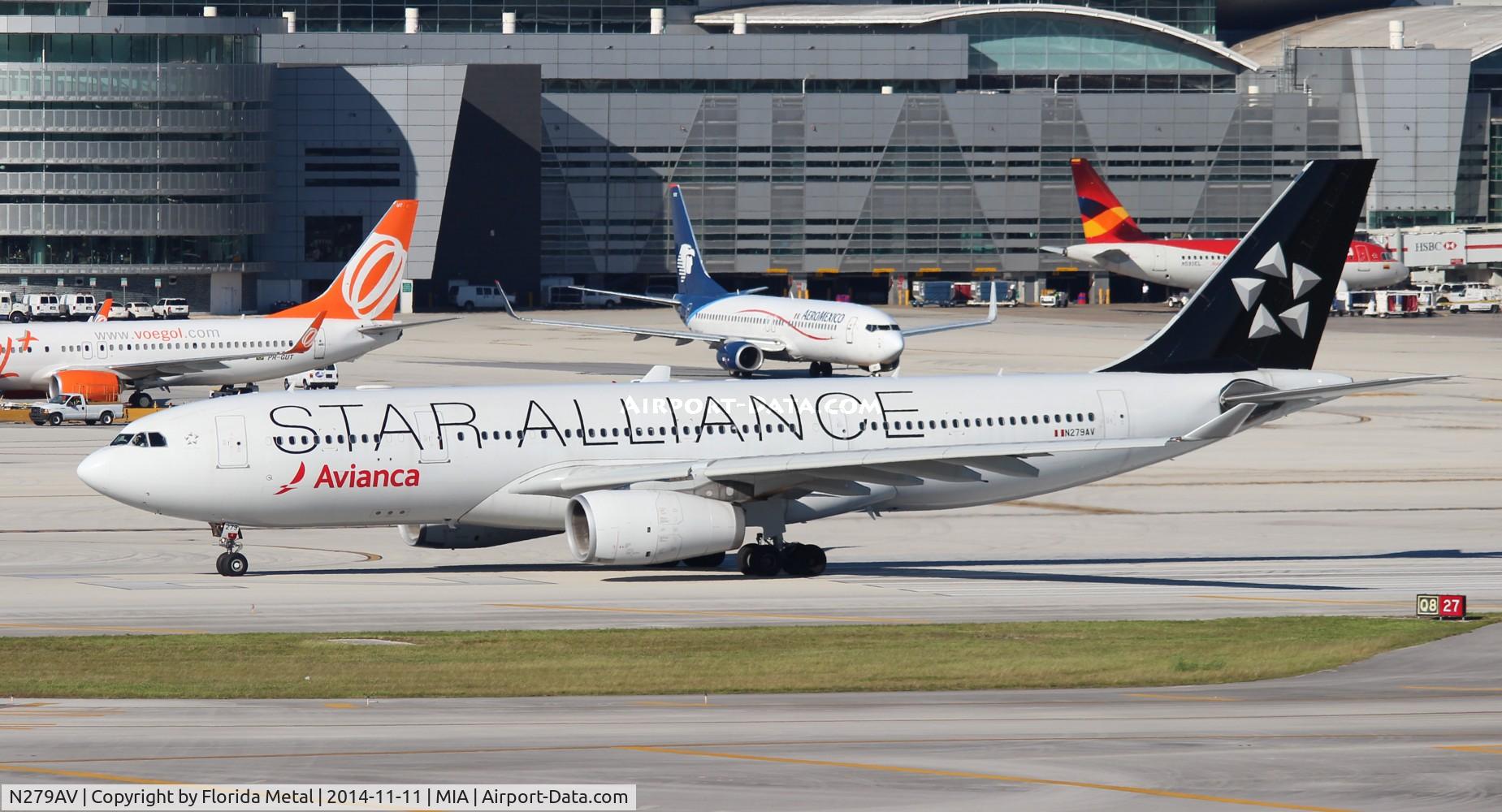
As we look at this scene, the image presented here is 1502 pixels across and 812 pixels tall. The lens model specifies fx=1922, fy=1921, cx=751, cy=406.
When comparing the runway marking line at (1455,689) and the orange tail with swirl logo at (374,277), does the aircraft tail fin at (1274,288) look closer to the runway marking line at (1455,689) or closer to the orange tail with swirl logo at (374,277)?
the runway marking line at (1455,689)

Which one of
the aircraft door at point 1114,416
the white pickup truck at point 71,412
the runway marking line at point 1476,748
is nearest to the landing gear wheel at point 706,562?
the aircraft door at point 1114,416

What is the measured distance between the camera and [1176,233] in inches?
7397

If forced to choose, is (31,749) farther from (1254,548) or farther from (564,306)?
(564,306)

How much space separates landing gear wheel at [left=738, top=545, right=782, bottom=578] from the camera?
3919cm

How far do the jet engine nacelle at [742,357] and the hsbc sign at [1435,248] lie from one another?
3770 inches

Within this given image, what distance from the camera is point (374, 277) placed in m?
84.9

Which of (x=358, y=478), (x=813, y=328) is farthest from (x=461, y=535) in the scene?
(x=813, y=328)

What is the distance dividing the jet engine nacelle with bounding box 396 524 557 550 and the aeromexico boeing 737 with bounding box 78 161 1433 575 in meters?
0.05

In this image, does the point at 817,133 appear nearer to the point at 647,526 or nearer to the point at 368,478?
the point at 368,478

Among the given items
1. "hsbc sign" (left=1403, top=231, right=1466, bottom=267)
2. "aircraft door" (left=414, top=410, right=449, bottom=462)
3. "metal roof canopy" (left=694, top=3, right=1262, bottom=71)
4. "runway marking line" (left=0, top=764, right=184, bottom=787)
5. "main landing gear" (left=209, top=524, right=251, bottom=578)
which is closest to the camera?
"runway marking line" (left=0, top=764, right=184, bottom=787)

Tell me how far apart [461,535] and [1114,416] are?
14314 millimetres

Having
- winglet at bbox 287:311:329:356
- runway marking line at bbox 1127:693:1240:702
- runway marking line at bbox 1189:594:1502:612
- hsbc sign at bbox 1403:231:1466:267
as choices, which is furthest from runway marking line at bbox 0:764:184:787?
hsbc sign at bbox 1403:231:1466:267

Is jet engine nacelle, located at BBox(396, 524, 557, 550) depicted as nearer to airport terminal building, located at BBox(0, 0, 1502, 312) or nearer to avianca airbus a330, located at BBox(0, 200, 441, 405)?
avianca airbus a330, located at BBox(0, 200, 441, 405)

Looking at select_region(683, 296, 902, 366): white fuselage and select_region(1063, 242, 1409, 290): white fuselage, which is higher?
select_region(1063, 242, 1409, 290): white fuselage
